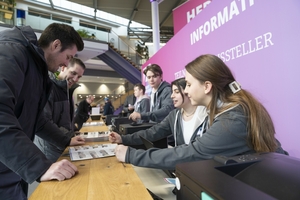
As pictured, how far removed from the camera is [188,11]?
420 centimetres

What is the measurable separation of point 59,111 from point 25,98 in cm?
78

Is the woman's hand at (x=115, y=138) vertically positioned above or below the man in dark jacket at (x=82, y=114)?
below

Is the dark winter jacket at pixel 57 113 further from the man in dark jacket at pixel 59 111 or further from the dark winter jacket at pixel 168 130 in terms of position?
the dark winter jacket at pixel 168 130

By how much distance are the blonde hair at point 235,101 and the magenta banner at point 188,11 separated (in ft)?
10.4

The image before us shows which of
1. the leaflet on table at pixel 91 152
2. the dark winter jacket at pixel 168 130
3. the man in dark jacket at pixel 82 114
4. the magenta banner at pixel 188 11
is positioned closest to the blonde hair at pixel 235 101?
the dark winter jacket at pixel 168 130

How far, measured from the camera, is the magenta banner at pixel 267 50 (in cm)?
125

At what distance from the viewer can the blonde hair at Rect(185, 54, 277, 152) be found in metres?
0.82

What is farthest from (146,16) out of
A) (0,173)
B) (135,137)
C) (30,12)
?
(0,173)

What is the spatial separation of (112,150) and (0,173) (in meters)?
0.53

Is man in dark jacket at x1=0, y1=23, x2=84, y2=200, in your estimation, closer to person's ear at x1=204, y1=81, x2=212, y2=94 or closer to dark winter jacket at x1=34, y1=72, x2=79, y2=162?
dark winter jacket at x1=34, y1=72, x2=79, y2=162

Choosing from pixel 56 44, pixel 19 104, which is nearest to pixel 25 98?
pixel 19 104

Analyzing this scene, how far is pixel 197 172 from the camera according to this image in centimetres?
50

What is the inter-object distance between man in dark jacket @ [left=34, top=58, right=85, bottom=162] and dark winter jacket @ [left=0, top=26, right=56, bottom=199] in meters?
0.35

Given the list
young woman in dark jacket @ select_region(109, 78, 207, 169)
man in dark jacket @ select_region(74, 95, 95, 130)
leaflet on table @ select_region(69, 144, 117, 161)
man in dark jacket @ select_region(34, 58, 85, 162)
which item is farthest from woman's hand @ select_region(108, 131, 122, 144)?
man in dark jacket @ select_region(74, 95, 95, 130)
